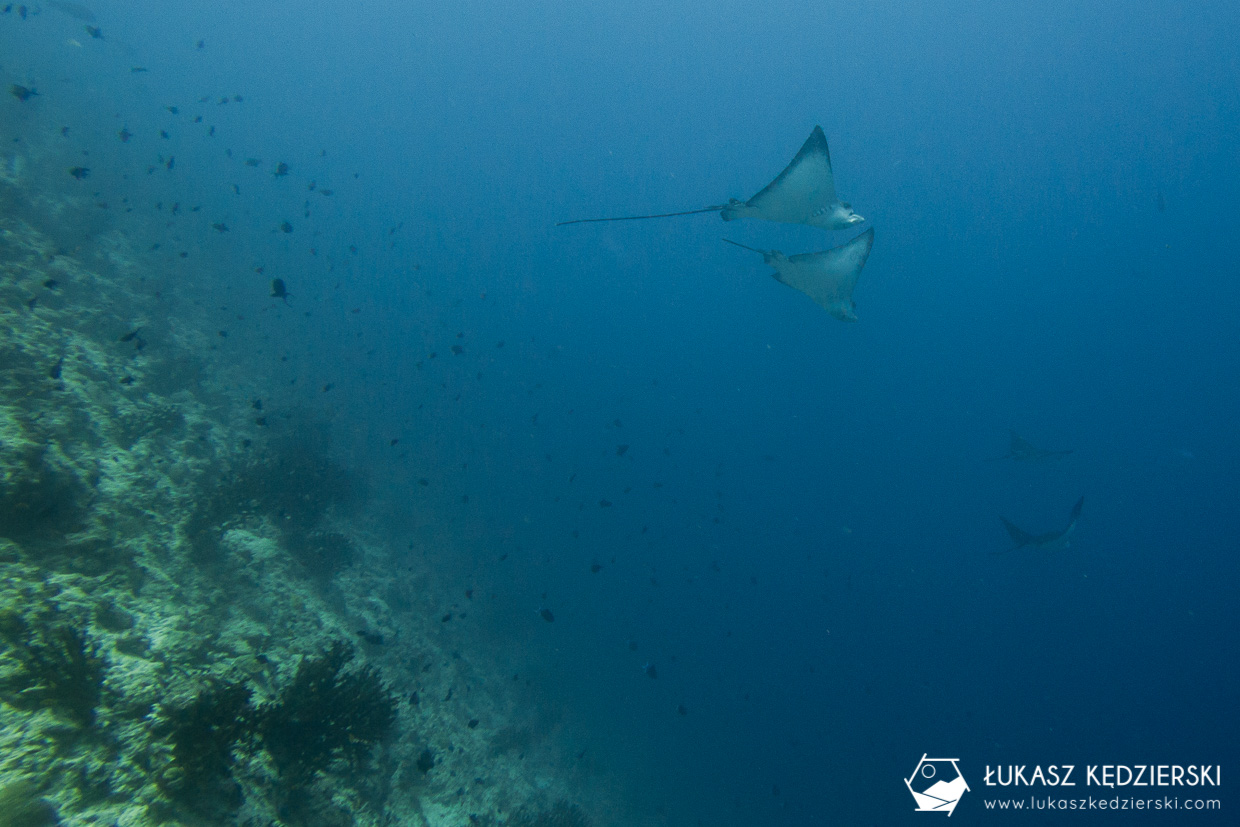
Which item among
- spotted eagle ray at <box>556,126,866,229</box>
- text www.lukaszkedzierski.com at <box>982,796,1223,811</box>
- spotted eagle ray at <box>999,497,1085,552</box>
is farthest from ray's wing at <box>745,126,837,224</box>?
Answer: text www.lukaszkedzierski.com at <box>982,796,1223,811</box>

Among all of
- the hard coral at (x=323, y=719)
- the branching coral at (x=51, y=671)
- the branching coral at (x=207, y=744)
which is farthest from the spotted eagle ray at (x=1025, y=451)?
the branching coral at (x=51, y=671)

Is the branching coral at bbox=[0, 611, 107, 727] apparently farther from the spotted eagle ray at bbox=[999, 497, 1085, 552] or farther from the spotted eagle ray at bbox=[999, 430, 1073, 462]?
the spotted eagle ray at bbox=[999, 430, 1073, 462]

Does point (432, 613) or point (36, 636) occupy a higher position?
point (36, 636)

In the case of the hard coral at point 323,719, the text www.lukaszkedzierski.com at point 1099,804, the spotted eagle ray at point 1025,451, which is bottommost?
the text www.lukaszkedzierski.com at point 1099,804

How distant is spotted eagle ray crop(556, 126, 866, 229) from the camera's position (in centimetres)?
638

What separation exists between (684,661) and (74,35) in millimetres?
75244

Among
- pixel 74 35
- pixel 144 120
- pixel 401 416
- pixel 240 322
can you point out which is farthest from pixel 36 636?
pixel 74 35

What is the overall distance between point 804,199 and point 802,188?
221 millimetres

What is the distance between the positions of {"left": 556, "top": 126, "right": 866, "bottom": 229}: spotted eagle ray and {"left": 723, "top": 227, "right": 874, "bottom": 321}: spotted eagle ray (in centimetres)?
43

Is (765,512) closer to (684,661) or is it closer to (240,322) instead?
(684,661)

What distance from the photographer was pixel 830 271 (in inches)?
289

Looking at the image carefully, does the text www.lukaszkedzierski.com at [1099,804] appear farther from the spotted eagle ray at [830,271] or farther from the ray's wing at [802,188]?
the ray's wing at [802,188]

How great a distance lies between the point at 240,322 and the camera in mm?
15039

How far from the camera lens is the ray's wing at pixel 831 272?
7.12m
